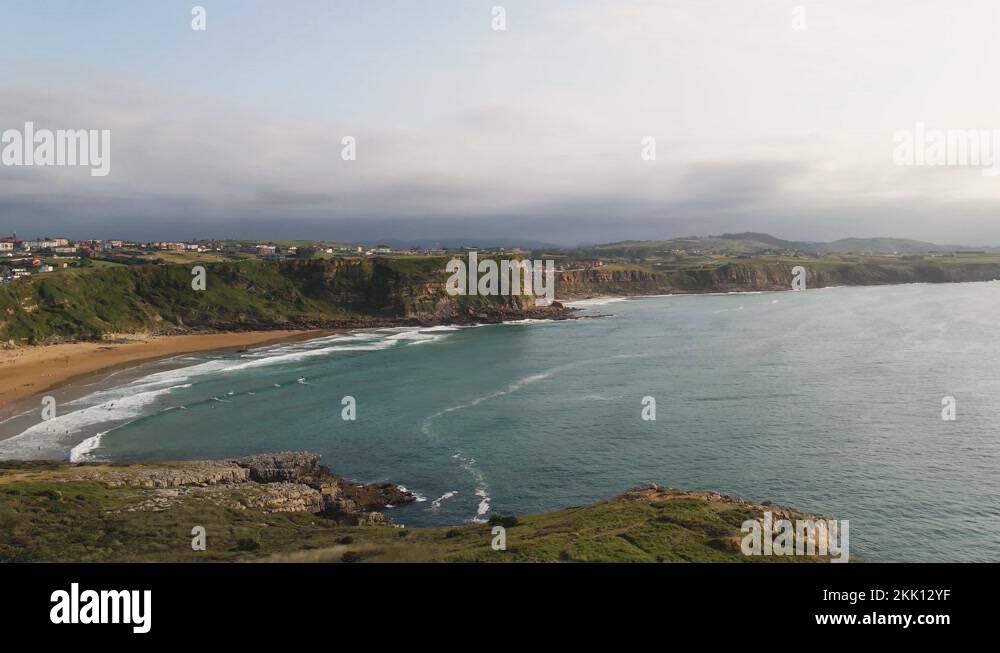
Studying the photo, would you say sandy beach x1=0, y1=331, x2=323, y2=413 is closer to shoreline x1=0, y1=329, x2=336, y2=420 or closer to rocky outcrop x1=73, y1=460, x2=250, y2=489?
shoreline x1=0, y1=329, x2=336, y2=420

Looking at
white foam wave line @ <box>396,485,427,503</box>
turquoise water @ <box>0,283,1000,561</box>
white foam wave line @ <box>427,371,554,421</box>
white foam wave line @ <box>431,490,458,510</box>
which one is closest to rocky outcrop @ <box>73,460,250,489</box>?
turquoise water @ <box>0,283,1000,561</box>

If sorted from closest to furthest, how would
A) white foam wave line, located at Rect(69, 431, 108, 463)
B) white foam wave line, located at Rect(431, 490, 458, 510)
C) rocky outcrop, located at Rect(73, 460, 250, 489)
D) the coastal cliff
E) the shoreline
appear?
the coastal cliff < white foam wave line, located at Rect(431, 490, 458, 510) < rocky outcrop, located at Rect(73, 460, 250, 489) < white foam wave line, located at Rect(69, 431, 108, 463) < the shoreline

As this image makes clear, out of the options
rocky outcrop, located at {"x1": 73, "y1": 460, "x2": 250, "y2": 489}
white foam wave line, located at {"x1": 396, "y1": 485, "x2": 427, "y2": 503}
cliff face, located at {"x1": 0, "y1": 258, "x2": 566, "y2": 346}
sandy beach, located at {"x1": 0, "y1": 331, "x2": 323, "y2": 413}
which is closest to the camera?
rocky outcrop, located at {"x1": 73, "y1": 460, "x2": 250, "y2": 489}

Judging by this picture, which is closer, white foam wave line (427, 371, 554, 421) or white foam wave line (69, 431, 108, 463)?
white foam wave line (69, 431, 108, 463)

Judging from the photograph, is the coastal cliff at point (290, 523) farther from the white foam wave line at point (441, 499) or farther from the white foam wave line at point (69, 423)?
the white foam wave line at point (69, 423)

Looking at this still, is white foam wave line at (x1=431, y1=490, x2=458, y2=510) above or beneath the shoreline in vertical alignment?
beneath

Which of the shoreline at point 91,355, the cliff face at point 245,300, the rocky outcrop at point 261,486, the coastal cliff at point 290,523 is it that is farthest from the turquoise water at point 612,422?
the cliff face at point 245,300

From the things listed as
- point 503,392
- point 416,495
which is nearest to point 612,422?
point 503,392
